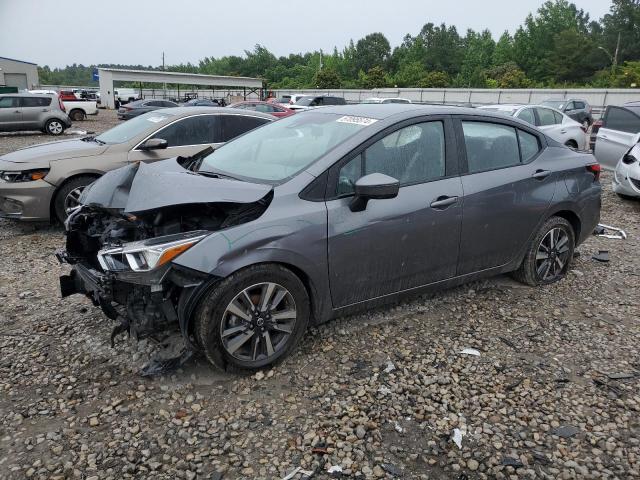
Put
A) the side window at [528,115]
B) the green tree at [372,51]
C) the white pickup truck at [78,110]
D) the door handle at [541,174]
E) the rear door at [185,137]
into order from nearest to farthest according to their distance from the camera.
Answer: the door handle at [541,174] < the rear door at [185,137] < the side window at [528,115] < the white pickup truck at [78,110] < the green tree at [372,51]

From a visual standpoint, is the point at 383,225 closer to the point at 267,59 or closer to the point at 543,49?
the point at 543,49

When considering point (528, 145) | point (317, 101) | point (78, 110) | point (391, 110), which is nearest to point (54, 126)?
point (78, 110)

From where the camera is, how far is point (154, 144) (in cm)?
635

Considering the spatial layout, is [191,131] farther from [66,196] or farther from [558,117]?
[558,117]

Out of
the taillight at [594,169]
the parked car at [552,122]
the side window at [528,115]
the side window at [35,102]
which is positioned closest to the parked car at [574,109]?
the parked car at [552,122]

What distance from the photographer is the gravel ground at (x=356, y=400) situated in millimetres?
2623

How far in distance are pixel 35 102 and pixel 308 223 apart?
20.2 meters

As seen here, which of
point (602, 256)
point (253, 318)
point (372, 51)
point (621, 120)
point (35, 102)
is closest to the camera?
point (253, 318)

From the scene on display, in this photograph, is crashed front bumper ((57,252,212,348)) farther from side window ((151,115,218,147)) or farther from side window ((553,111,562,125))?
side window ((553,111,562,125))

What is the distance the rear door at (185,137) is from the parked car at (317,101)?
58.0ft

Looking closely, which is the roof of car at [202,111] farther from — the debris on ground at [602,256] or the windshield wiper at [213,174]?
the debris on ground at [602,256]

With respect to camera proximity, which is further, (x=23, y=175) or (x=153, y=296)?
(x=23, y=175)

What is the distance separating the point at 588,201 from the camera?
4.85 metres

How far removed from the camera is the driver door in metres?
→ 3.44
